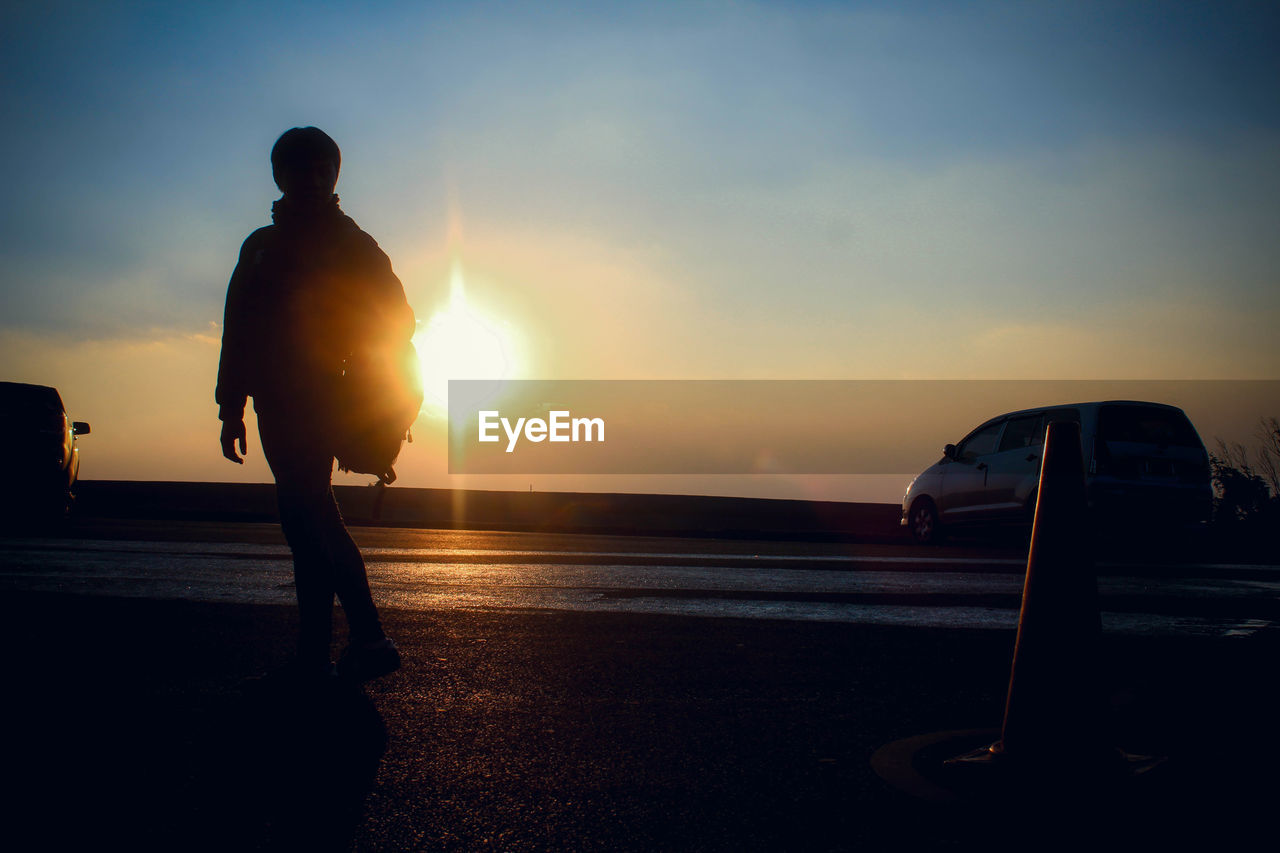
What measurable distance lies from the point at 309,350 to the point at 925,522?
1295 centimetres

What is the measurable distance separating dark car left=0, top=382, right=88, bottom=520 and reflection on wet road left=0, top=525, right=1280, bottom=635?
3.51 metres

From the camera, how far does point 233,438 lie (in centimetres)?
398

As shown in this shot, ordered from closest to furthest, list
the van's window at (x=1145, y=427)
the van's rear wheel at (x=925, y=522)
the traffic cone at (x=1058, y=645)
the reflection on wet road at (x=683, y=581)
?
1. the traffic cone at (x=1058, y=645)
2. the reflection on wet road at (x=683, y=581)
3. the van's window at (x=1145, y=427)
4. the van's rear wheel at (x=925, y=522)

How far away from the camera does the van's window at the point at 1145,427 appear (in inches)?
487

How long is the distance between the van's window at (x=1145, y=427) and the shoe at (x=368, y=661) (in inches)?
407

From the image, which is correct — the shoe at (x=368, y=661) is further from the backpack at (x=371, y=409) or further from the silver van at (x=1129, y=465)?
the silver van at (x=1129, y=465)

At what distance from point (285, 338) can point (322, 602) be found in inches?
38.6

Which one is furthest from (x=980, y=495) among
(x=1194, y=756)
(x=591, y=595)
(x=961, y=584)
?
(x=1194, y=756)

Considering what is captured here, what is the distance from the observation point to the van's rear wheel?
1534cm

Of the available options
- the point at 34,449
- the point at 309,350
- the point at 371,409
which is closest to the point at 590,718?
the point at 371,409

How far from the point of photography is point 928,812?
2592 millimetres

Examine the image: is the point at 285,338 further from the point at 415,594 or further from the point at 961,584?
the point at 961,584

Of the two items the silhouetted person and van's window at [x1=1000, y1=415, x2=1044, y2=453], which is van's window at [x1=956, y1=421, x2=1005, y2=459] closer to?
van's window at [x1=1000, y1=415, x2=1044, y2=453]

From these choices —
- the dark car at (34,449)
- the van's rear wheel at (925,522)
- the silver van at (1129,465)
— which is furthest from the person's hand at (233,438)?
the van's rear wheel at (925,522)
